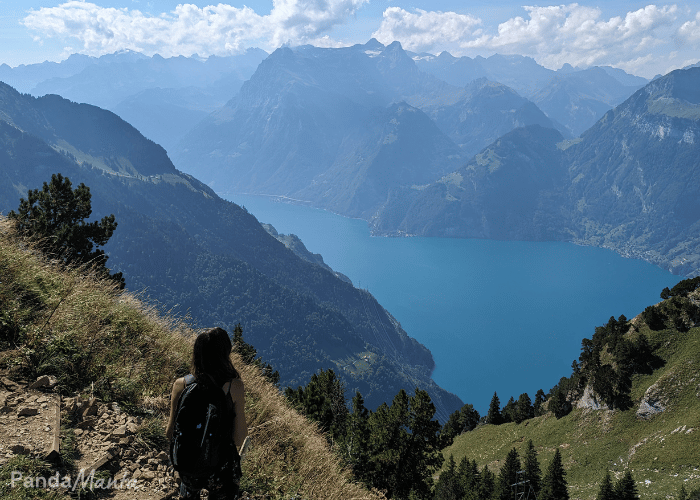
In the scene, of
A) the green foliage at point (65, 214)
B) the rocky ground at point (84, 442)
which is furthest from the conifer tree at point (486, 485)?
the rocky ground at point (84, 442)

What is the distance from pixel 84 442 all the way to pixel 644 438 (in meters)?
46.0

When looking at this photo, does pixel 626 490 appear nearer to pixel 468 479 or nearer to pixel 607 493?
pixel 607 493

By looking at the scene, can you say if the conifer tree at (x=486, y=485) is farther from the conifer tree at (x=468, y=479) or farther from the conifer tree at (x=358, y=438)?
the conifer tree at (x=358, y=438)

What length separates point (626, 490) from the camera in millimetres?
29438

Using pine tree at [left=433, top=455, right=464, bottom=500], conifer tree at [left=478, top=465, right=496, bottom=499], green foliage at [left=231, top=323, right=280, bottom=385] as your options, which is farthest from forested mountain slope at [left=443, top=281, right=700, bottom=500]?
green foliage at [left=231, top=323, right=280, bottom=385]

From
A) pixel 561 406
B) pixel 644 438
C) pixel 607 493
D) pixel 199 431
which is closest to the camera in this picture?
pixel 199 431

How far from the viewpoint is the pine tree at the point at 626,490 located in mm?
29125

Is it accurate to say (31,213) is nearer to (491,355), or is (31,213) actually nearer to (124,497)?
(124,497)

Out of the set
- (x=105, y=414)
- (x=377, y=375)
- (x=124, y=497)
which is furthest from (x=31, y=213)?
(x=377, y=375)

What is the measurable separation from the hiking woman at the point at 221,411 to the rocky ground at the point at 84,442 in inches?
62.2

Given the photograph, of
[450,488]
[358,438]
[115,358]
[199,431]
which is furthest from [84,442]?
[450,488]

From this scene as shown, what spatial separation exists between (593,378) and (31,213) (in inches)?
2058

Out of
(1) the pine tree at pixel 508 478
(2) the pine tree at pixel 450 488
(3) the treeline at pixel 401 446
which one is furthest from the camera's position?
(2) the pine tree at pixel 450 488

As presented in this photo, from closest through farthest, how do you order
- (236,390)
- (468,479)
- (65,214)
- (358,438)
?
(236,390)
(358,438)
(65,214)
(468,479)
